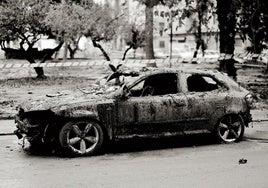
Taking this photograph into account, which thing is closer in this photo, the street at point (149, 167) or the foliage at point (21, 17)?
the street at point (149, 167)

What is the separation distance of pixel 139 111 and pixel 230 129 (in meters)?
2.01

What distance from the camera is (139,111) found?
28.9 feet

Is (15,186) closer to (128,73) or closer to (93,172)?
(93,172)

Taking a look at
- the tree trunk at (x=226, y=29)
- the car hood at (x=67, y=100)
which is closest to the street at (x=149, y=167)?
the car hood at (x=67, y=100)

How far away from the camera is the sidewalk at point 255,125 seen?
438 inches

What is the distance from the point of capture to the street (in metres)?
6.73

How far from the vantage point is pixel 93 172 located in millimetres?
7355

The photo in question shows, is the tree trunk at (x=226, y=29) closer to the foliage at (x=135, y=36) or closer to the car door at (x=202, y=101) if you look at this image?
the car door at (x=202, y=101)

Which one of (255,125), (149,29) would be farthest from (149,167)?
(149,29)

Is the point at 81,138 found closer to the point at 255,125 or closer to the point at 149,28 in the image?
the point at 255,125

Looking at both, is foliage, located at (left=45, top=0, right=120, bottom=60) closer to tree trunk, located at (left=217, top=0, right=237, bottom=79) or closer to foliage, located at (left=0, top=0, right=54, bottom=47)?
foliage, located at (left=0, top=0, right=54, bottom=47)

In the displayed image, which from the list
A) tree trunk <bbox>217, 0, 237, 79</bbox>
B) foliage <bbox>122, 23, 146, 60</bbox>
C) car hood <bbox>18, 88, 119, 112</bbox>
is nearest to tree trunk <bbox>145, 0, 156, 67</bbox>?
foliage <bbox>122, 23, 146, 60</bbox>

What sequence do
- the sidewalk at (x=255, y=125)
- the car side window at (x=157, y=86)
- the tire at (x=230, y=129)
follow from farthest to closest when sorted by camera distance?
the sidewalk at (x=255, y=125) → the tire at (x=230, y=129) → the car side window at (x=157, y=86)

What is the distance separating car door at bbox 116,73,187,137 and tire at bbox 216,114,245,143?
883 millimetres
